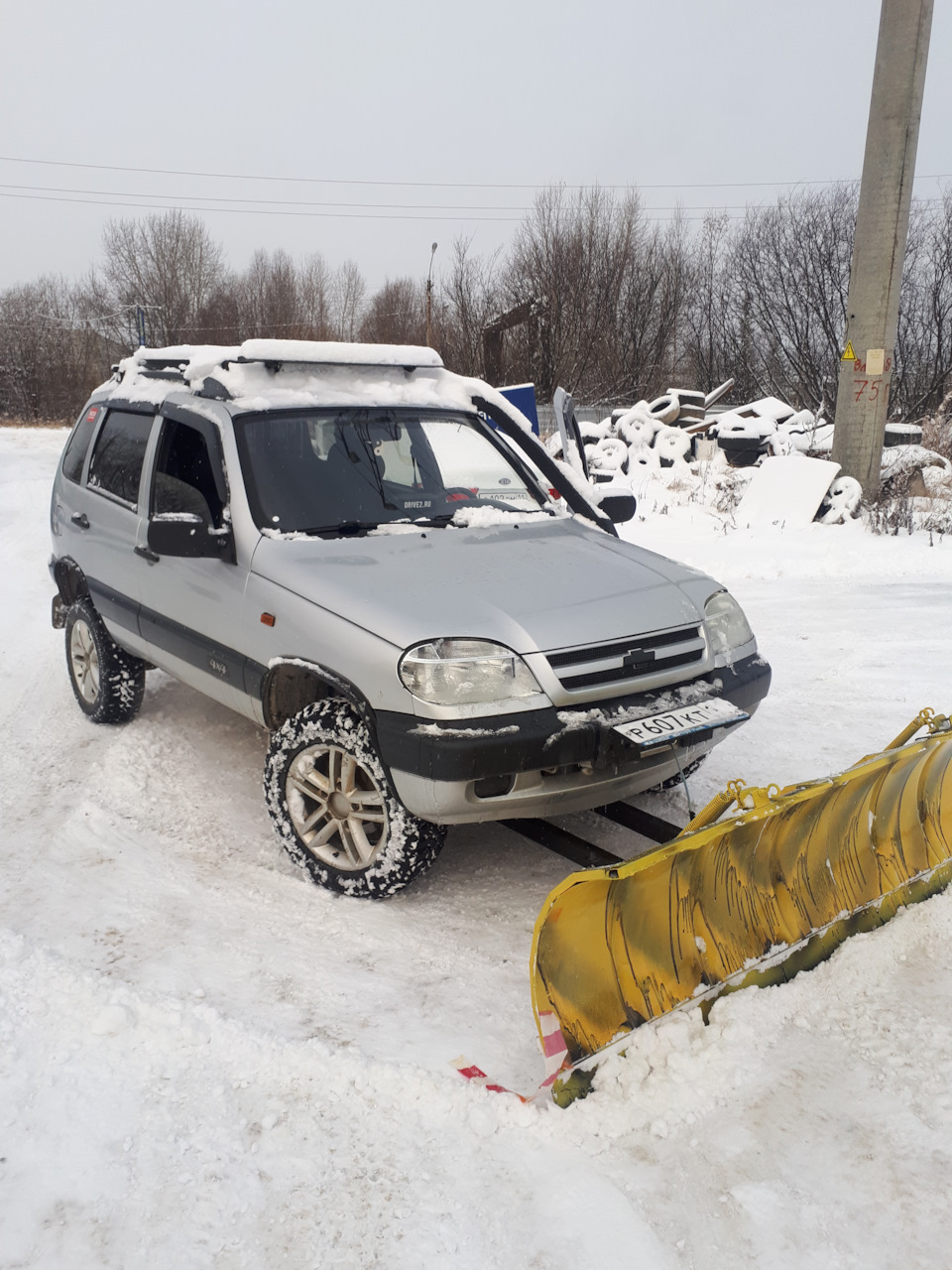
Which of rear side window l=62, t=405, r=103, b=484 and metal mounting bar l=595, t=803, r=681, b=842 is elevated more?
rear side window l=62, t=405, r=103, b=484

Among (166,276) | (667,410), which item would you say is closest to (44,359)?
(166,276)

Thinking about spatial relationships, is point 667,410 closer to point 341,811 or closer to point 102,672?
point 102,672

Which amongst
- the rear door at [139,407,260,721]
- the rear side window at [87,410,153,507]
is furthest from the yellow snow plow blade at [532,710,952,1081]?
the rear side window at [87,410,153,507]

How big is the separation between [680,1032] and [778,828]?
674mm

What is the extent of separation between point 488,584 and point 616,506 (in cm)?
172

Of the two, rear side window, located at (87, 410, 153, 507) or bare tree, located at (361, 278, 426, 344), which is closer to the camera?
rear side window, located at (87, 410, 153, 507)

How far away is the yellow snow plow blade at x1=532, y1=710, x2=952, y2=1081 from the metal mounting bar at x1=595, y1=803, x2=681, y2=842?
1.87 ft

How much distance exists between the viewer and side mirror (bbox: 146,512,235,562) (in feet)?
11.9

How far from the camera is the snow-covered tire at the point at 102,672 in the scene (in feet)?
16.7

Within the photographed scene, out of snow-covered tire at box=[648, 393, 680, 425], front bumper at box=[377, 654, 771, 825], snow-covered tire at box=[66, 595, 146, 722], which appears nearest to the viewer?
front bumper at box=[377, 654, 771, 825]

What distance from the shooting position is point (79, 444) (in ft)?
18.0

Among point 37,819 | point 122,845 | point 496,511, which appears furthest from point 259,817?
point 496,511

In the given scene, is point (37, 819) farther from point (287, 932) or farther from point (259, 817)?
point (287, 932)

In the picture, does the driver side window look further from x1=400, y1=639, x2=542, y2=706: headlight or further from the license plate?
the license plate
